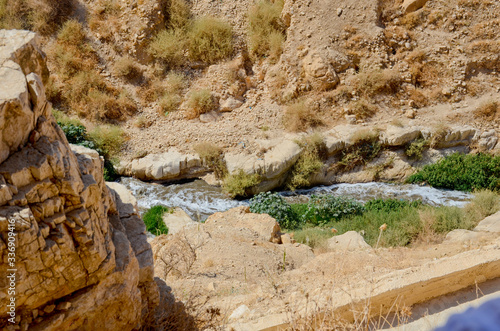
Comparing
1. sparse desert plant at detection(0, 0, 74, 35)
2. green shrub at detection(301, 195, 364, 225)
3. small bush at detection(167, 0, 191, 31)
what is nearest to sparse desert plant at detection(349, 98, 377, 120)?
green shrub at detection(301, 195, 364, 225)

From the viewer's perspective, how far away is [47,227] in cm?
196

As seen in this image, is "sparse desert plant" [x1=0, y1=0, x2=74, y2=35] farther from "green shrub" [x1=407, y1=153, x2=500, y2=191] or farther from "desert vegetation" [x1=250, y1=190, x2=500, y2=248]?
"green shrub" [x1=407, y1=153, x2=500, y2=191]

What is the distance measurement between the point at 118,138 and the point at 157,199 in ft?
8.17

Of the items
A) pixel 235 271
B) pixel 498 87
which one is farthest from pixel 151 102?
pixel 498 87

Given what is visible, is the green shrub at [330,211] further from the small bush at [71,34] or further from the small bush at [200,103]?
the small bush at [71,34]

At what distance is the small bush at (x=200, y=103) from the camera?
11.2 m

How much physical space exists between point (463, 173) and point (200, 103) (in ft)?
24.8

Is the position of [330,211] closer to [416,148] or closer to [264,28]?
[416,148]

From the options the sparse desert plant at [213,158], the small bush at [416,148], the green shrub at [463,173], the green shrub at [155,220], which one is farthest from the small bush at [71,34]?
the green shrub at [463,173]

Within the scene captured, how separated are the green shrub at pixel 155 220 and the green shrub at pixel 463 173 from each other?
652 cm

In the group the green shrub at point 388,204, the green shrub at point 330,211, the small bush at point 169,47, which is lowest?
the green shrub at point 388,204

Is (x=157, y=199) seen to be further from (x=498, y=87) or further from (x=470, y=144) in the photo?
(x=498, y=87)

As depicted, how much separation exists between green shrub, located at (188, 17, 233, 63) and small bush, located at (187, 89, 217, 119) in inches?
65.8

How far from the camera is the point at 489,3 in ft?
38.1
